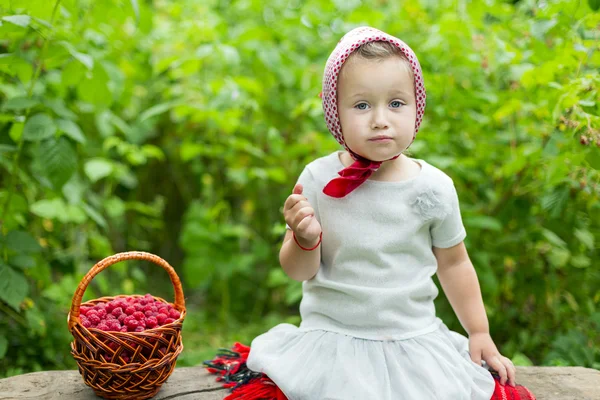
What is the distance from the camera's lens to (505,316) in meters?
2.69

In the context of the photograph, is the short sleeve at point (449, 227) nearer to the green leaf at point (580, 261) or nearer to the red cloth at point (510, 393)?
the red cloth at point (510, 393)

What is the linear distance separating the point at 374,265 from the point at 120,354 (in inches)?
25.6

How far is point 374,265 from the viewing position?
148 cm

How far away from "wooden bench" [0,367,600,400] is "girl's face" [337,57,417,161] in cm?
79

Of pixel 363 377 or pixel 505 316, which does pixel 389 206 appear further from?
pixel 505 316

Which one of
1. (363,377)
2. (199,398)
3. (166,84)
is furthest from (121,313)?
(166,84)

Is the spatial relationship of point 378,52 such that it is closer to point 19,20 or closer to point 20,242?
point 19,20

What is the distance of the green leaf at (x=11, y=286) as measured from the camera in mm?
1797

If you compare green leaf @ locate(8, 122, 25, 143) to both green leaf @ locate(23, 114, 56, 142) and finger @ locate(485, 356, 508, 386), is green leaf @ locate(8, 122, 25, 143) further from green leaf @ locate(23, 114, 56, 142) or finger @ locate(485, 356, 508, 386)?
finger @ locate(485, 356, 508, 386)

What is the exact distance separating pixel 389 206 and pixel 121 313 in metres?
0.72

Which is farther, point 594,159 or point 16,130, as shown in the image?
point 16,130

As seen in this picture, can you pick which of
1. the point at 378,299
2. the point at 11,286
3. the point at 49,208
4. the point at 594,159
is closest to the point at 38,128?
the point at 11,286

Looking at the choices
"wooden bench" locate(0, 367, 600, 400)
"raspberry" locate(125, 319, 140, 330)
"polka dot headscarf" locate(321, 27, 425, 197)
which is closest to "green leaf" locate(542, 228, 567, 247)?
"wooden bench" locate(0, 367, 600, 400)

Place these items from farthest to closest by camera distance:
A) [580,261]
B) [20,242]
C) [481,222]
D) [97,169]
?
[97,169] < [580,261] < [481,222] < [20,242]
